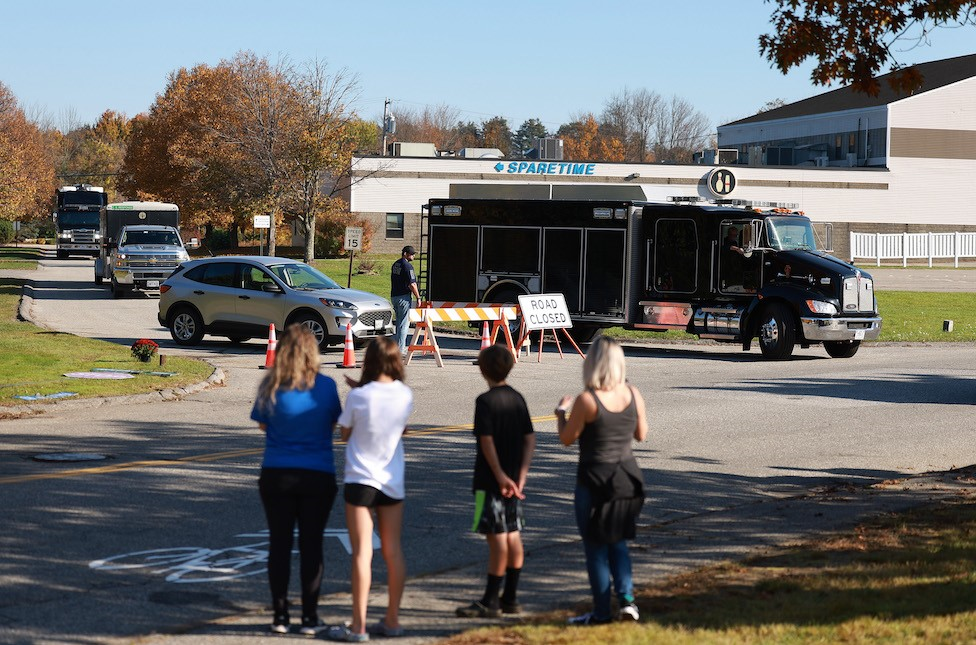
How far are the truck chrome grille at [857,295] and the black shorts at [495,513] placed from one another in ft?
57.9

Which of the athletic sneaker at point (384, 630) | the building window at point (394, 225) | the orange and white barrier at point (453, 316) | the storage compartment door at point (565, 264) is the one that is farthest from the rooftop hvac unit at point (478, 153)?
the athletic sneaker at point (384, 630)

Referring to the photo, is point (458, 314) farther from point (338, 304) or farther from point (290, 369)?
point (290, 369)

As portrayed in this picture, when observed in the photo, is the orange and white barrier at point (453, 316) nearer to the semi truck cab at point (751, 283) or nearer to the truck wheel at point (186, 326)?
the semi truck cab at point (751, 283)

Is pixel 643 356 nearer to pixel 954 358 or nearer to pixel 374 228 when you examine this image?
pixel 954 358

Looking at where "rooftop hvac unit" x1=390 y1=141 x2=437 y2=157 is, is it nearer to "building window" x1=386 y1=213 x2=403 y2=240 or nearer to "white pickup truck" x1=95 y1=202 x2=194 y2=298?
"building window" x1=386 y1=213 x2=403 y2=240

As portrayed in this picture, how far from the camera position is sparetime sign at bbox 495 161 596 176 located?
238 ft

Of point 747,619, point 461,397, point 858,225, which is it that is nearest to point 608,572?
point 747,619

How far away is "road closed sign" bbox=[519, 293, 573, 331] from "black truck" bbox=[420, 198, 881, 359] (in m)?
2.11

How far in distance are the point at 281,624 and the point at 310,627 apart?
0.15 metres

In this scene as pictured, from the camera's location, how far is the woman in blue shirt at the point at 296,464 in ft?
20.9

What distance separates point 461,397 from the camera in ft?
55.7

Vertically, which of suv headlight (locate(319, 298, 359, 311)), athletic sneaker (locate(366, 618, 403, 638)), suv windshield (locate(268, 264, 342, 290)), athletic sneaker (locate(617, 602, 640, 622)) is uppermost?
suv windshield (locate(268, 264, 342, 290))

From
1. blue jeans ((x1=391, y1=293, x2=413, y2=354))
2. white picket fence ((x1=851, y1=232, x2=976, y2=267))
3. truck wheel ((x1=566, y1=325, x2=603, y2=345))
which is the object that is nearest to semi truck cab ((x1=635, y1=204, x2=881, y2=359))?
truck wheel ((x1=566, y1=325, x2=603, y2=345))

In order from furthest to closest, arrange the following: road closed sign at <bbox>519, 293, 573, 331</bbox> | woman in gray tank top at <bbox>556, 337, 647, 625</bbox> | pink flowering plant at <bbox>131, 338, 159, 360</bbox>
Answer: road closed sign at <bbox>519, 293, 573, 331</bbox> < pink flowering plant at <bbox>131, 338, 159, 360</bbox> < woman in gray tank top at <bbox>556, 337, 647, 625</bbox>
